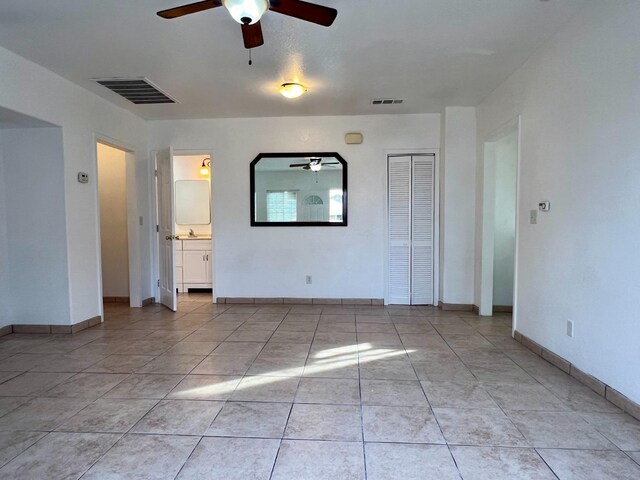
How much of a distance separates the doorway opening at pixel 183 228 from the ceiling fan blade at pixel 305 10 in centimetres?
299

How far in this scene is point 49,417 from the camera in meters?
2.03

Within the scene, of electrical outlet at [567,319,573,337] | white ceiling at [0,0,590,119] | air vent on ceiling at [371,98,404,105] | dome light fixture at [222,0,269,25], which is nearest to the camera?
dome light fixture at [222,0,269,25]

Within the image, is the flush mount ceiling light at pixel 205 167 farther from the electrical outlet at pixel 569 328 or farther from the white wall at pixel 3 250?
the electrical outlet at pixel 569 328

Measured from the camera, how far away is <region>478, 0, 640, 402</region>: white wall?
6.73 ft

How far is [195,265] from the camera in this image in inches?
231

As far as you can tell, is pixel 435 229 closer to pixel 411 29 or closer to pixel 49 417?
pixel 411 29

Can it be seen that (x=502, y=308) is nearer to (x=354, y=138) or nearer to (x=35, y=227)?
(x=354, y=138)

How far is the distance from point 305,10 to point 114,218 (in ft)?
14.1

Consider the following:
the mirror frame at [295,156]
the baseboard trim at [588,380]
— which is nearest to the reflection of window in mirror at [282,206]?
the mirror frame at [295,156]

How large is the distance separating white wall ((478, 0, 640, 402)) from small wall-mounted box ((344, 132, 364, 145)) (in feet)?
6.52

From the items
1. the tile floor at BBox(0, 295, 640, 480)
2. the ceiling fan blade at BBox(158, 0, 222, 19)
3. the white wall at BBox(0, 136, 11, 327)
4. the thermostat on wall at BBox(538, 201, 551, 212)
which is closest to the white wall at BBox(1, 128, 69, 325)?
the white wall at BBox(0, 136, 11, 327)

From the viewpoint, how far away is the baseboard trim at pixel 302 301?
193 inches

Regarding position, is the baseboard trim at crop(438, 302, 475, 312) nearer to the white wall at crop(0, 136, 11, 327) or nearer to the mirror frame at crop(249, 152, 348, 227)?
the mirror frame at crop(249, 152, 348, 227)

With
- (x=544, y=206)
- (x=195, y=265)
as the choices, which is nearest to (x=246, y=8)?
(x=544, y=206)
